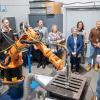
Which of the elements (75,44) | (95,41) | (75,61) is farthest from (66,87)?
(95,41)

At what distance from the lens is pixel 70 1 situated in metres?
6.54

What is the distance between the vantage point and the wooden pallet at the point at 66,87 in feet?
4.10

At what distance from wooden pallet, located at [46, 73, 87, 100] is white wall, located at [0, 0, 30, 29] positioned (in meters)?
5.92

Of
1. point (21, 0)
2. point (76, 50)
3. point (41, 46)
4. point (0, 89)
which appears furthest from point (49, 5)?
point (41, 46)

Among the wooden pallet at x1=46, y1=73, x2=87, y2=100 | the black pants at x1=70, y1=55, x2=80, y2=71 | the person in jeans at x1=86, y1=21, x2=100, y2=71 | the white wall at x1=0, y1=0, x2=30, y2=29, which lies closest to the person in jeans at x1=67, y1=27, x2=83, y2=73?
the black pants at x1=70, y1=55, x2=80, y2=71

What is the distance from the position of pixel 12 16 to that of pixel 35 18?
37.8 inches

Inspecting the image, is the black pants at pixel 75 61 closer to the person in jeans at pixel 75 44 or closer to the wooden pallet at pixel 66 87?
the person in jeans at pixel 75 44

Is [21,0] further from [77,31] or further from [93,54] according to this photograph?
[93,54]

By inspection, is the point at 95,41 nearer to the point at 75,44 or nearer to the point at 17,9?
the point at 75,44

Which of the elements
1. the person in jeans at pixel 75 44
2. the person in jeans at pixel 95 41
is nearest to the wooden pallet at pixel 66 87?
the person in jeans at pixel 75 44

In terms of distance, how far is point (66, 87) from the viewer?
4.34 feet

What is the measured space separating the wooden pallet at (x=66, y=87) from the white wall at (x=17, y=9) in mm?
5920

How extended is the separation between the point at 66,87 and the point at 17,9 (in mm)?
6165

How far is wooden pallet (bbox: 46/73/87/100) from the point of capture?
1.25 meters
